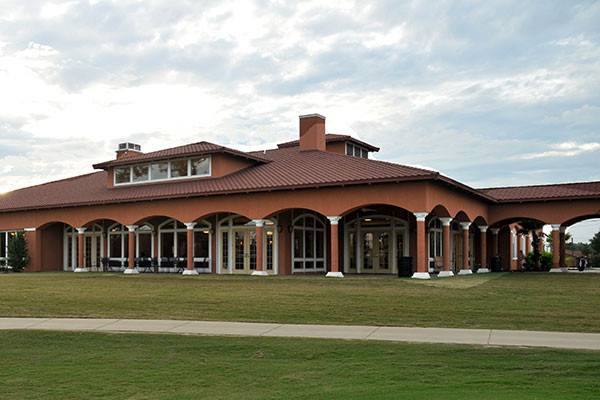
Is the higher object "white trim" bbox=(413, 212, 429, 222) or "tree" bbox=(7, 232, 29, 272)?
"white trim" bbox=(413, 212, 429, 222)

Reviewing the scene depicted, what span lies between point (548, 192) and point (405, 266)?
1241 cm

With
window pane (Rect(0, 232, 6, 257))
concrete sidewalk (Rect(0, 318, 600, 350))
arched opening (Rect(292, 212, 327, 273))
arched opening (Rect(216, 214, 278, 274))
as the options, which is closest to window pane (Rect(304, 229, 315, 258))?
arched opening (Rect(292, 212, 327, 273))

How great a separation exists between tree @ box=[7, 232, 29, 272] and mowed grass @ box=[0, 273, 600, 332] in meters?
15.1

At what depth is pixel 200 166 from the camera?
33.6m

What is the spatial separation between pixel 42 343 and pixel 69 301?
264 inches

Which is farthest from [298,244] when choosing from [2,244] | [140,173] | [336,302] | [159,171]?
[2,244]

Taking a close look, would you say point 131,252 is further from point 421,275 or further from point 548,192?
point 548,192

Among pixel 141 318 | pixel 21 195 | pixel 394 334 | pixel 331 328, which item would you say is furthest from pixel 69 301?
pixel 21 195

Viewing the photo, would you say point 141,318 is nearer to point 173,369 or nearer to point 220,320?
point 220,320

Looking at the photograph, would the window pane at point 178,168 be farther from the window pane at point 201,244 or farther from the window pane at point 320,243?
the window pane at point 320,243

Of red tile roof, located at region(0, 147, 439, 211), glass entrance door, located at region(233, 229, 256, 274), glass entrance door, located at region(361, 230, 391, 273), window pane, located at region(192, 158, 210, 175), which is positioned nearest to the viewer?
red tile roof, located at region(0, 147, 439, 211)

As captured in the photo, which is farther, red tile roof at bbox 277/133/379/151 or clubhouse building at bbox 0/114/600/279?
red tile roof at bbox 277/133/379/151

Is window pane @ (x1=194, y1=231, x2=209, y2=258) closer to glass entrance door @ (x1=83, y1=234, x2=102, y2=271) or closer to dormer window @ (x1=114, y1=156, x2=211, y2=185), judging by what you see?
dormer window @ (x1=114, y1=156, x2=211, y2=185)

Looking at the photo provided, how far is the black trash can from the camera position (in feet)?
84.3
